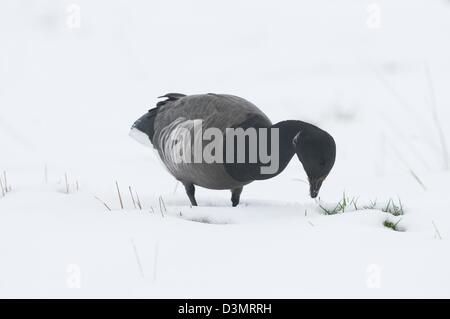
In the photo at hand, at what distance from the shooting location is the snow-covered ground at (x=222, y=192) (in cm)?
296

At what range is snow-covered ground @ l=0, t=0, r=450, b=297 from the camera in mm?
2965

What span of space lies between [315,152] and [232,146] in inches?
24.1

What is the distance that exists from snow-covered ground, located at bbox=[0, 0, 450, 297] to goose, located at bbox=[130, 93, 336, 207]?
237 mm

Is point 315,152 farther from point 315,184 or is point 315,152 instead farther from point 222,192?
point 222,192

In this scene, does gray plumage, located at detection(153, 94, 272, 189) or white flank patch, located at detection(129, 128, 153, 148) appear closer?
gray plumage, located at detection(153, 94, 272, 189)

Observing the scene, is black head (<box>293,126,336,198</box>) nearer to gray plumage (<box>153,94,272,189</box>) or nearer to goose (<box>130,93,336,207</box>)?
goose (<box>130,93,336,207</box>)

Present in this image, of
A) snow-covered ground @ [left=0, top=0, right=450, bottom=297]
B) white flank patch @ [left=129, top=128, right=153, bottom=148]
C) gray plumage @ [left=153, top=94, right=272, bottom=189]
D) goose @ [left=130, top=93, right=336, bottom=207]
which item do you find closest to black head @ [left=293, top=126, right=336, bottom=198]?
goose @ [left=130, top=93, right=336, bottom=207]

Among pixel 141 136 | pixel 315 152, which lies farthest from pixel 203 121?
pixel 141 136

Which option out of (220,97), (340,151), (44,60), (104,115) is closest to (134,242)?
(220,97)

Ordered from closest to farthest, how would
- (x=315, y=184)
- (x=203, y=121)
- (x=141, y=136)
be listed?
(x=315, y=184) → (x=203, y=121) → (x=141, y=136)

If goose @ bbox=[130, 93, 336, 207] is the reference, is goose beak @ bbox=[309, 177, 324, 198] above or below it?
below

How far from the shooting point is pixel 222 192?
21.9 feet

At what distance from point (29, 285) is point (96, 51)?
10.9m

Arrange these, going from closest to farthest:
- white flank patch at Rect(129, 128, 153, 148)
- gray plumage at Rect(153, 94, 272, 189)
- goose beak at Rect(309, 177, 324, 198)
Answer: goose beak at Rect(309, 177, 324, 198) < gray plumage at Rect(153, 94, 272, 189) < white flank patch at Rect(129, 128, 153, 148)
